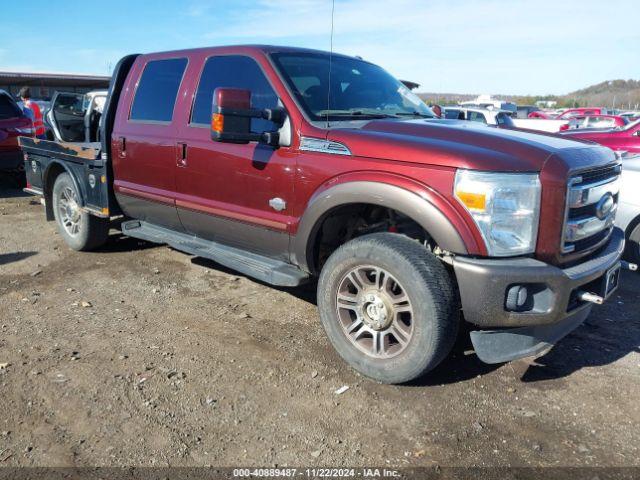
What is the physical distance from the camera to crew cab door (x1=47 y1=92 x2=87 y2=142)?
7762 mm

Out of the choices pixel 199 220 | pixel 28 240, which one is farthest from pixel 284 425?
pixel 28 240

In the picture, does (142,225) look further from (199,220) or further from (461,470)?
(461,470)

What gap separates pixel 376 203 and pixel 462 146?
1.89ft

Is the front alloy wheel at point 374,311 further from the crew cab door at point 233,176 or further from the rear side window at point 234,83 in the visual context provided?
the rear side window at point 234,83

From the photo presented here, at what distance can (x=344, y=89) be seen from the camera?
13.6 ft

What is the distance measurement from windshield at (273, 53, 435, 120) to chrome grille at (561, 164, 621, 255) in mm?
1484

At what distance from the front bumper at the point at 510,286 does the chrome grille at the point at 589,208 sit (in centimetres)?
21

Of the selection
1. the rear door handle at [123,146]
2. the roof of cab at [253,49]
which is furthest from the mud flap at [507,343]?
the rear door handle at [123,146]

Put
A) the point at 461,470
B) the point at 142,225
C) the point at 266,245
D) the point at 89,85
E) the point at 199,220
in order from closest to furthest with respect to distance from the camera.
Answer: the point at 461,470 < the point at 266,245 < the point at 199,220 < the point at 142,225 < the point at 89,85

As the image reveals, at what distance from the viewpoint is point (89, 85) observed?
3884cm

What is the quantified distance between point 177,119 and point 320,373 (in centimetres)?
238

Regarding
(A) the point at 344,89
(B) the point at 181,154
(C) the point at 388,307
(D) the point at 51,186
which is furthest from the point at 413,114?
(D) the point at 51,186

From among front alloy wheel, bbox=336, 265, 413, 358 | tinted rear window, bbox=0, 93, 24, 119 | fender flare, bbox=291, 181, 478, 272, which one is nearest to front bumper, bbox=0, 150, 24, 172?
tinted rear window, bbox=0, 93, 24, 119

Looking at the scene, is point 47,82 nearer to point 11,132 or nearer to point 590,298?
point 11,132
